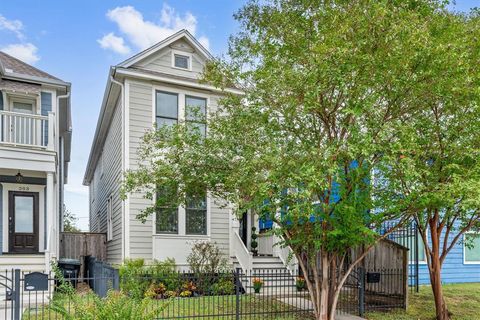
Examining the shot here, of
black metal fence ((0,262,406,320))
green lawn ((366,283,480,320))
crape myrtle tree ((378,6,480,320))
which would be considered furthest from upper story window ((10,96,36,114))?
green lawn ((366,283,480,320))

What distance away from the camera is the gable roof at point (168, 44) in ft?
43.7

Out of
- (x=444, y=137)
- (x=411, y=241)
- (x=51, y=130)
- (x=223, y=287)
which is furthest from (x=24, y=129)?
(x=411, y=241)

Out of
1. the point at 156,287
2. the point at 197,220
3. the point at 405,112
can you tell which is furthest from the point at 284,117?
the point at 197,220

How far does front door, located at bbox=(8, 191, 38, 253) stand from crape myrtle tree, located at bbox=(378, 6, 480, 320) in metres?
10.5

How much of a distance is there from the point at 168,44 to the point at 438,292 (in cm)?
1061

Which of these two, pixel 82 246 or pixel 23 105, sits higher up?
pixel 23 105

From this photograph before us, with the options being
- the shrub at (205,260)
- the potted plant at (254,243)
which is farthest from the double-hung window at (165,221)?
the potted plant at (254,243)

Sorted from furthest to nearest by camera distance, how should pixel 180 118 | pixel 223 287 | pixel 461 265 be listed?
pixel 461 265 → pixel 180 118 → pixel 223 287

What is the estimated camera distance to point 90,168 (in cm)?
2659

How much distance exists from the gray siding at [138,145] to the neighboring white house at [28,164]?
2189 millimetres

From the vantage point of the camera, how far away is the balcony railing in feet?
39.3

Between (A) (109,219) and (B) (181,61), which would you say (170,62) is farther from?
(A) (109,219)

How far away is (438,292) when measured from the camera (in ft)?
31.3

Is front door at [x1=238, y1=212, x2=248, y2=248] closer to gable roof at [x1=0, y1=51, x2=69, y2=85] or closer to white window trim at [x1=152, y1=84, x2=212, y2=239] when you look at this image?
white window trim at [x1=152, y1=84, x2=212, y2=239]
